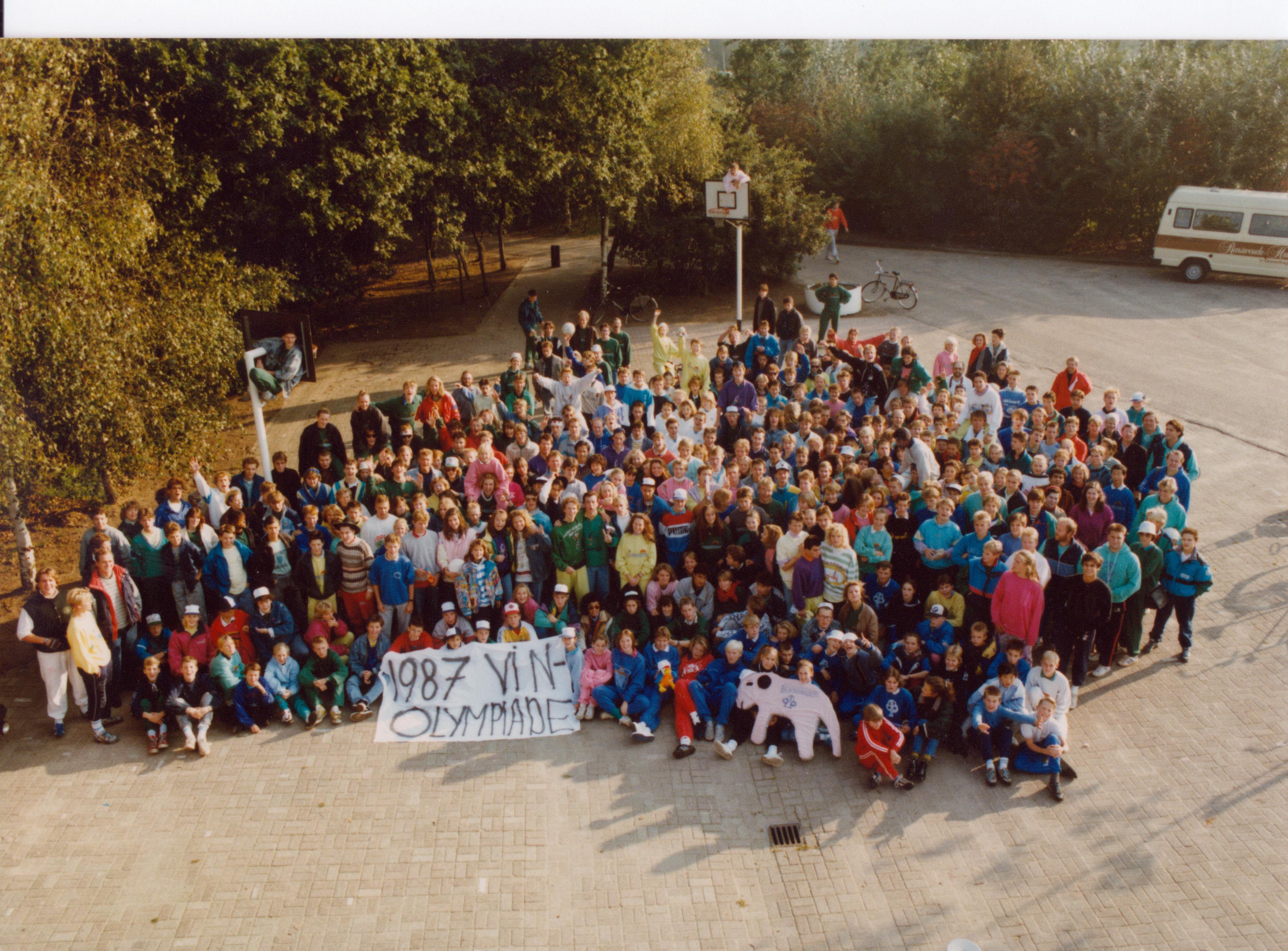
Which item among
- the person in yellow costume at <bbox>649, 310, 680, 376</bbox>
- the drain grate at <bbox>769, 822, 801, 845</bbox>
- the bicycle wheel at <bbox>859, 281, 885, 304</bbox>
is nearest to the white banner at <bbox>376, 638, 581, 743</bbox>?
the drain grate at <bbox>769, 822, 801, 845</bbox>

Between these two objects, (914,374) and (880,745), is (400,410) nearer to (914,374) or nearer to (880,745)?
(914,374)

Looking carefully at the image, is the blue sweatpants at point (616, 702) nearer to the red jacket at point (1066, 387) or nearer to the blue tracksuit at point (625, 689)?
the blue tracksuit at point (625, 689)

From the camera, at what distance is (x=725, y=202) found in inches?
725

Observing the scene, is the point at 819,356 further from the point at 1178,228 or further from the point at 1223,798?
the point at 1178,228

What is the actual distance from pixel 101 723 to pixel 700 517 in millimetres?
Result: 6211

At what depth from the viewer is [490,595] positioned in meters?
10.1

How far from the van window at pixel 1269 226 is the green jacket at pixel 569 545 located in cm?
2119

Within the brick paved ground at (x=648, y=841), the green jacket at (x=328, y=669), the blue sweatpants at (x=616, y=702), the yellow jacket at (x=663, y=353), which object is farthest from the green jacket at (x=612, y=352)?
the brick paved ground at (x=648, y=841)

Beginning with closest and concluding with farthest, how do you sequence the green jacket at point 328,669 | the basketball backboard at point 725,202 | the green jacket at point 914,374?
the green jacket at point 328,669 < the green jacket at point 914,374 < the basketball backboard at point 725,202

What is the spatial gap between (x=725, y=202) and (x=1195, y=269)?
14.1m

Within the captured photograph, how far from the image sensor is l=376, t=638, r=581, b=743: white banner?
923 cm

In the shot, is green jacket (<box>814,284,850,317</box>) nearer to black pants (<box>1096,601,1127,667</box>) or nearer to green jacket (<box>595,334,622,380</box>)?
green jacket (<box>595,334,622,380</box>)

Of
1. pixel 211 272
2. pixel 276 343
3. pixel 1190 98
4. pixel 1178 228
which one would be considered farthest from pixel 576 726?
pixel 1190 98

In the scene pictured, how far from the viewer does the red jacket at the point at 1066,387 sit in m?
13.0
